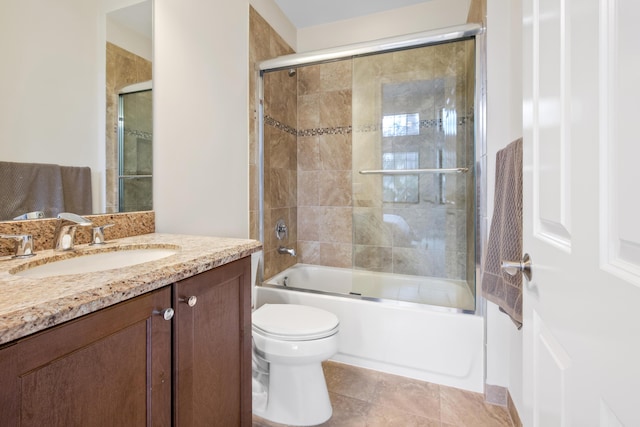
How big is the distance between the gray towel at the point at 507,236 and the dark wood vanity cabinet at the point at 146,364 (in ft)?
3.19

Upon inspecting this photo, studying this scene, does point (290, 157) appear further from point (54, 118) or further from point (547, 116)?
point (547, 116)

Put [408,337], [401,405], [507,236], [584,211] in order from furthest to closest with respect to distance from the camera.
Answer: [408,337]
[401,405]
[507,236]
[584,211]

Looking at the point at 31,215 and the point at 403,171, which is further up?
the point at 403,171

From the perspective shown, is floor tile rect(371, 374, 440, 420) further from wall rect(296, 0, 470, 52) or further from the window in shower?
wall rect(296, 0, 470, 52)

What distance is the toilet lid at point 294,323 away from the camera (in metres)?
1.30

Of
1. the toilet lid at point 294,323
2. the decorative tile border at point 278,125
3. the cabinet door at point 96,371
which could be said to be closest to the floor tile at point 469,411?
A: the toilet lid at point 294,323

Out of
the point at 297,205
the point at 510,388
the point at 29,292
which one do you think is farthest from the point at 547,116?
the point at 297,205

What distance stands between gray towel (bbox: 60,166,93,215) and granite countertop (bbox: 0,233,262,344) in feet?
0.74

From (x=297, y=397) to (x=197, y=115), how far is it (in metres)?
1.53

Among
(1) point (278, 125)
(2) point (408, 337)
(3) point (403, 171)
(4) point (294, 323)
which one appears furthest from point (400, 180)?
(4) point (294, 323)

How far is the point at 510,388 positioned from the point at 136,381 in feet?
5.33

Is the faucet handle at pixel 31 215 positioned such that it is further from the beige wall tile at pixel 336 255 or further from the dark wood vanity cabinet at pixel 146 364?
the beige wall tile at pixel 336 255

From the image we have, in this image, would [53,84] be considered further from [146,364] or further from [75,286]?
[146,364]

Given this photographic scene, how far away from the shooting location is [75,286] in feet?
1.90
